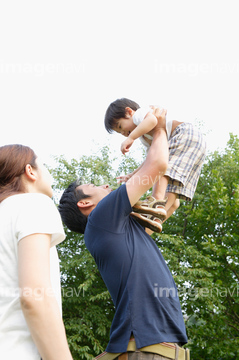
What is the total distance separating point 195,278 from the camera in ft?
29.1

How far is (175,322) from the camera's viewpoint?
180cm

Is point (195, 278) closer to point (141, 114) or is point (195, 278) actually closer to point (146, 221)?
point (141, 114)

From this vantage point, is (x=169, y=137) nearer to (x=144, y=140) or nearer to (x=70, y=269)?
(x=144, y=140)

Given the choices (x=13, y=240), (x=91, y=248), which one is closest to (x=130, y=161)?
(x=91, y=248)

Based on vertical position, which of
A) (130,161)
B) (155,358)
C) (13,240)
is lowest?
(130,161)

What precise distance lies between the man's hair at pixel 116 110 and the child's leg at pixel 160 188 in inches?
29.5

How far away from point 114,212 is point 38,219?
81 centimetres

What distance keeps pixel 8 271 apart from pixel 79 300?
8947 millimetres

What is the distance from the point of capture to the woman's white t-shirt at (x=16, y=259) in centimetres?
110

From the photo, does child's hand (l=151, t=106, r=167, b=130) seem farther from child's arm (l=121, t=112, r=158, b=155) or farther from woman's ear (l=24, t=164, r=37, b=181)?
woman's ear (l=24, t=164, r=37, b=181)

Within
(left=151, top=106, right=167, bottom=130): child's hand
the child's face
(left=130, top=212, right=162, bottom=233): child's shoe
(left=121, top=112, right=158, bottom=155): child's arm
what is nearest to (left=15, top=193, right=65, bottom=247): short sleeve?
(left=130, top=212, right=162, bottom=233): child's shoe

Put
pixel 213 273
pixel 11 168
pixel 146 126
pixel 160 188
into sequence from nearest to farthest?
pixel 11 168, pixel 146 126, pixel 160 188, pixel 213 273

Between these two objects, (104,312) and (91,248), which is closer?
(91,248)

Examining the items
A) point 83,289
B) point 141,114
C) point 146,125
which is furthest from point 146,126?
point 83,289
